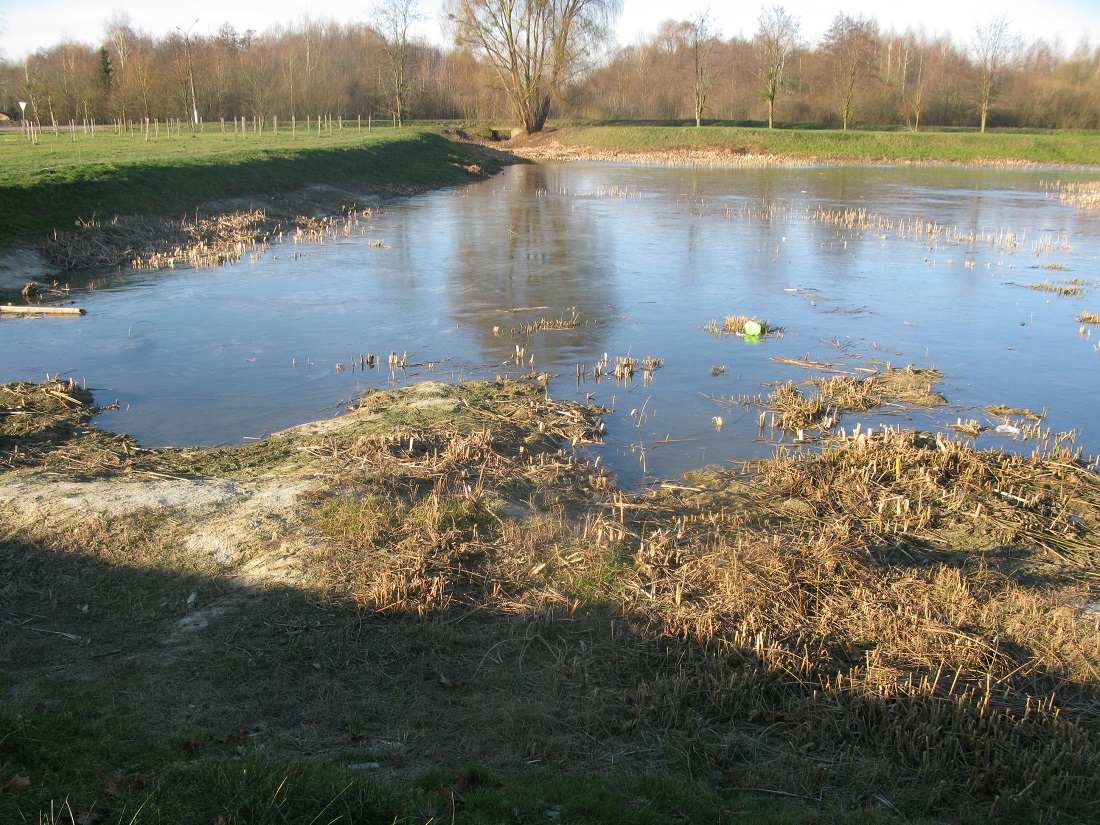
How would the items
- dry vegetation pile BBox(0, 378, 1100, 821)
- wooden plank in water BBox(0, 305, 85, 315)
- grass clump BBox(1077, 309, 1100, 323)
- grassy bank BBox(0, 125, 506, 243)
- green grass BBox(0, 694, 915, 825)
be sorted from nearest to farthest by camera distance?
green grass BBox(0, 694, 915, 825) → dry vegetation pile BBox(0, 378, 1100, 821) → wooden plank in water BBox(0, 305, 85, 315) → grass clump BBox(1077, 309, 1100, 323) → grassy bank BBox(0, 125, 506, 243)

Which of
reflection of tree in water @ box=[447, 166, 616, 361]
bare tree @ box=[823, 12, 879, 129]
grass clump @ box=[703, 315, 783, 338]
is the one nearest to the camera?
grass clump @ box=[703, 315, 783, 338]

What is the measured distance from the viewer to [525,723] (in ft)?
14.5

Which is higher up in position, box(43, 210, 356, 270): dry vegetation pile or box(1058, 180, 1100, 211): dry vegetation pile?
box(1058, 180, 1100, 211): dry vegetation pile

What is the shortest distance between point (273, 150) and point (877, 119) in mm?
63412

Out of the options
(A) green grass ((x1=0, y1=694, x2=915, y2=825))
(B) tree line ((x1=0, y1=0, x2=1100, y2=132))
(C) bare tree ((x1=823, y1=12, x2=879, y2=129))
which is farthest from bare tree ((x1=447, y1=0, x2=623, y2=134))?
(A) green grass ((x1=0, y1=694, x2=915, y2=825))

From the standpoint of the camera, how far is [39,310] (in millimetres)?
13188

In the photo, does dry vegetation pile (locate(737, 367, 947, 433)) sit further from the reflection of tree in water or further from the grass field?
the grass field

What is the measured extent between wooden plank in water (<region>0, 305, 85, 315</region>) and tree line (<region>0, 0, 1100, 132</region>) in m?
38.5

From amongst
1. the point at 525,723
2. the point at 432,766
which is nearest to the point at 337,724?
the point at 432,766

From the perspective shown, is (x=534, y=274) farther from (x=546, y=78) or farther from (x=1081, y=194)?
(x=546, y=78)

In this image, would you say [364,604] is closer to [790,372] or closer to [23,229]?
[790,372]

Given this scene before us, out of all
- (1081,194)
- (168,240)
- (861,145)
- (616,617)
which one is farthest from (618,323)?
(861,145)

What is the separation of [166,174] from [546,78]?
4978 cm

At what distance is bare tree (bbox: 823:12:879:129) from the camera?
72062 mm
